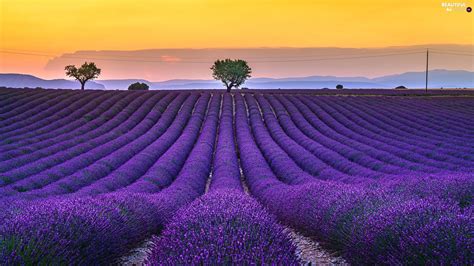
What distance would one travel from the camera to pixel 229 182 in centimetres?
1291

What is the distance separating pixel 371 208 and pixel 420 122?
24.8m

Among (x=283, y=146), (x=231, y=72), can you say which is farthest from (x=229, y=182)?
(x=231, y=72)

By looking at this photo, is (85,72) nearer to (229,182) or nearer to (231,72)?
(231,72)

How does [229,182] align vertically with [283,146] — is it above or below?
above

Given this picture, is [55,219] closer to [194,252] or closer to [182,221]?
[182,221]

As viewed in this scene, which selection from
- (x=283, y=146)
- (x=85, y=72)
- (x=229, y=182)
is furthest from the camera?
(x=85, y=72)

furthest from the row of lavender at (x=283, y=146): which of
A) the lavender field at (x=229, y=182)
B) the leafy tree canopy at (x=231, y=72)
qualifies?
the leafy tree canopy at (x=231, y=72)

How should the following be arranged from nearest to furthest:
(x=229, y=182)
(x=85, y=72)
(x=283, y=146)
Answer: (x=229, y=182), (x=283, y=146), (x=85, y=72)

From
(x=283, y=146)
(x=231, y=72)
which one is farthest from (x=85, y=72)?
(x=283, y=146)

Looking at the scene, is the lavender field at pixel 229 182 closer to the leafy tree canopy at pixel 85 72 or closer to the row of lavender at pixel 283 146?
the row of lavender at pixel 283 146

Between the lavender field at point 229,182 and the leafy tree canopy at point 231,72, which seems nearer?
the lavender field at point 229,182

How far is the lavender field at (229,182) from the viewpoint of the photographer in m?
4.29

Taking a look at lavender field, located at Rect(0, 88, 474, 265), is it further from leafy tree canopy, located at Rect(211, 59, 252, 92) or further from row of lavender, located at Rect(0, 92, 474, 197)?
leafy tree canopy, located at Rect(211, 59, 252, 92)

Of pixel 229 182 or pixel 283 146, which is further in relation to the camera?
pixel 283 146
